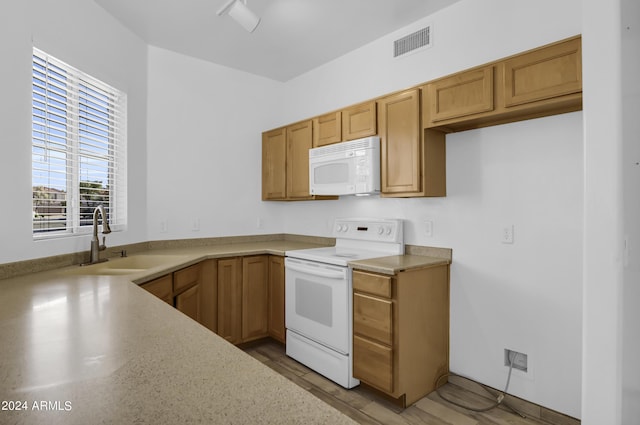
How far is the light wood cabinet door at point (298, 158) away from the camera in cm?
342

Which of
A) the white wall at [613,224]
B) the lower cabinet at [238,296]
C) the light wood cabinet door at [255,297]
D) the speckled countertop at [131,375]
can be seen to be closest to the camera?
the speckled countertop at [131,375]

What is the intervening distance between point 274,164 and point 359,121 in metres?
1.24

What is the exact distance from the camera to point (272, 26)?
290cm

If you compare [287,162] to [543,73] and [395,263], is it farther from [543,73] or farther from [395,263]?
[543,73]

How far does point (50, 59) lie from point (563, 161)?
3.12 meters

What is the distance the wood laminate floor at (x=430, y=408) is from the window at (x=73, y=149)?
1.92 metres

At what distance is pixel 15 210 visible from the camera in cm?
189

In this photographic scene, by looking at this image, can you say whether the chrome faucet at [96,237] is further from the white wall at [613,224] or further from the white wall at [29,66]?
the white wall at [613,224]

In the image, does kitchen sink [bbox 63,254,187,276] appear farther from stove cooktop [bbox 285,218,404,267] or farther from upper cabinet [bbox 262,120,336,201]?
upper cabinet [bbox 262,120,336,201]

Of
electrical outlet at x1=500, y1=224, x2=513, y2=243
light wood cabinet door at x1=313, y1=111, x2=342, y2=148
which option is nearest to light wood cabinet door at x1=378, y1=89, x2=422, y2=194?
light wood cabinet door at x1=313, y1=111, x2=342, y2=148

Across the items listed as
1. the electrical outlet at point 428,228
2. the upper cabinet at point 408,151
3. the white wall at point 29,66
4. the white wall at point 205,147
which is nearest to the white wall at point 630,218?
the upper cabinet at point 408,151

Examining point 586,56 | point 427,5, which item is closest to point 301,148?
point 427,5

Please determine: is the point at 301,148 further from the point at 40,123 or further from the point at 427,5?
the point at 40,123

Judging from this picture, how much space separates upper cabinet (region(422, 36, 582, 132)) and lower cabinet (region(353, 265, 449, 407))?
41.3 inches
